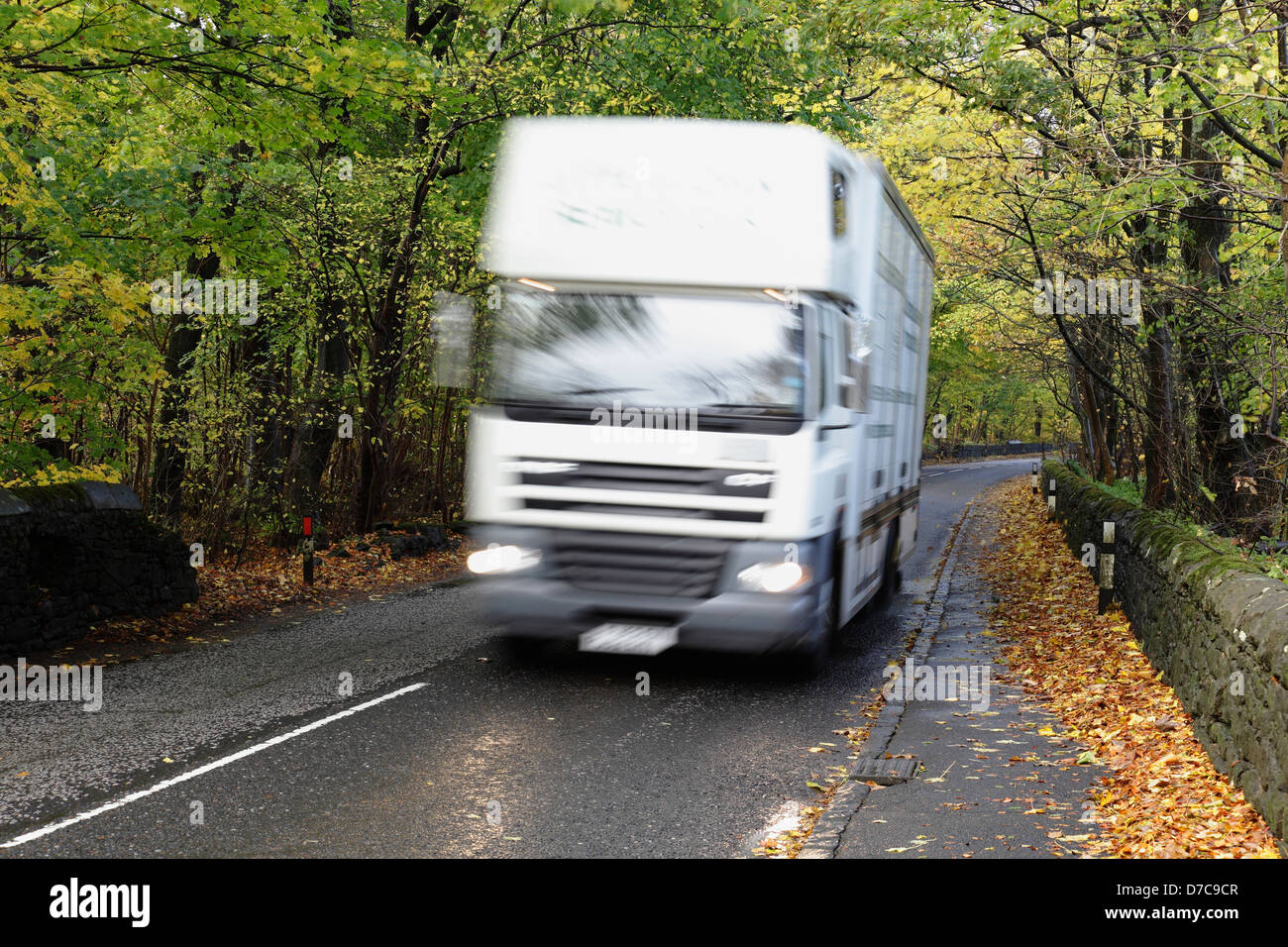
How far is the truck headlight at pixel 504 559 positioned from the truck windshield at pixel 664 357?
3.28 feet

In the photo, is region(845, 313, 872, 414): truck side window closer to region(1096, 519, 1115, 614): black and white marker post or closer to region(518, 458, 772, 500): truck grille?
region(518, 458, 772, 500): truck grille

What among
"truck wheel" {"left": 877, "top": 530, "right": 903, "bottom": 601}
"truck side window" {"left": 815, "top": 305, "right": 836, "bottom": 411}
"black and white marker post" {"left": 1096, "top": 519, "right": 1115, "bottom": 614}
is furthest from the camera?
"truck wheel" {"left": 877, "top": 530, "right": 903, "bottom": 601}

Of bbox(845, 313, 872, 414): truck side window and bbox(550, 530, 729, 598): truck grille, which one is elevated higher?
bbox(845, 313, 872, 414): truck side window

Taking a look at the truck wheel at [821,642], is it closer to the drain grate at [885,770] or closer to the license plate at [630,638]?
the license plate at [630,638]

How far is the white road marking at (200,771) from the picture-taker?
575 centimetres

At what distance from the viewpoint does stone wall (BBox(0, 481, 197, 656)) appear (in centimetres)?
1010

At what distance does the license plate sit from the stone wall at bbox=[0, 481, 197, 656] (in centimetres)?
532

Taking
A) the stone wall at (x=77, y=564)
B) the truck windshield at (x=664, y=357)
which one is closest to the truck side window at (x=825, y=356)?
the truck windshield at (x=664, y=357)

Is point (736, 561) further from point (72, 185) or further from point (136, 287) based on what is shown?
point (72, 185)

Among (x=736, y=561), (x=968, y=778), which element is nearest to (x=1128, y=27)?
(x=736, y=561)

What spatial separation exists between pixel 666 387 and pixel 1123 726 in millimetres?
3936

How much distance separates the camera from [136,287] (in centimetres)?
1127

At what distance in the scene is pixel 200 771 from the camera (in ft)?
22.3

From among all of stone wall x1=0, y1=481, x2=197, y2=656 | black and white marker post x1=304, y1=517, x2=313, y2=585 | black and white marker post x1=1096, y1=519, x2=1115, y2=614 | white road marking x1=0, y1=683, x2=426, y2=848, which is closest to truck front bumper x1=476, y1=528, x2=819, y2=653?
white road marking x1=0, y1=683, x2=426, y2=848
